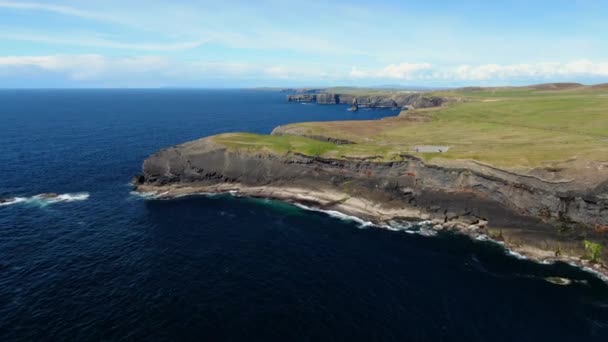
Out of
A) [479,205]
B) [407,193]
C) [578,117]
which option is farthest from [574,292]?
[578,117]

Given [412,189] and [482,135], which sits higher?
[482,135]

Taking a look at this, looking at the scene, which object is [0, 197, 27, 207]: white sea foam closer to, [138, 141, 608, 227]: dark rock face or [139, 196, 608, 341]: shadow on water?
[138, 141, 608, 227]: dark rock face

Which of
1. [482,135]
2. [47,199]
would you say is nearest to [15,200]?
[47,199]

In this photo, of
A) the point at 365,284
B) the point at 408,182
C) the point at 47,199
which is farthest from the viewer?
the point at 408,182

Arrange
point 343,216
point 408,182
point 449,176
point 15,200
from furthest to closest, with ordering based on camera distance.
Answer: point 408,182 → point 15,200 → point 343,216 → point 449,176

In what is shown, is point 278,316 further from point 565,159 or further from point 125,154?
point 125,154

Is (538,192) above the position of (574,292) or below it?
above

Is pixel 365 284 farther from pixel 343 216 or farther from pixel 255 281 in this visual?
pixel 343 216
